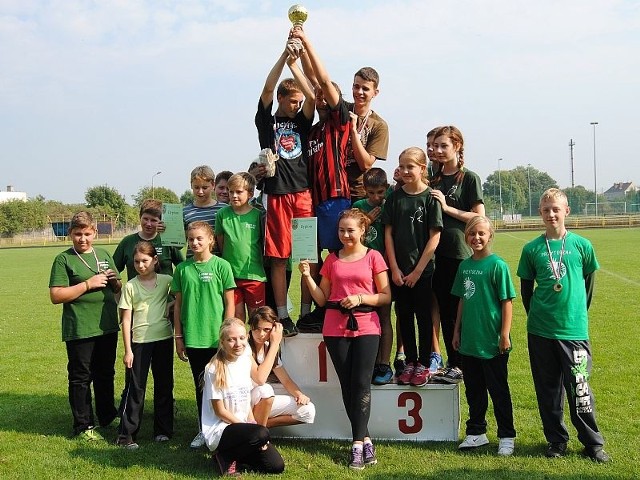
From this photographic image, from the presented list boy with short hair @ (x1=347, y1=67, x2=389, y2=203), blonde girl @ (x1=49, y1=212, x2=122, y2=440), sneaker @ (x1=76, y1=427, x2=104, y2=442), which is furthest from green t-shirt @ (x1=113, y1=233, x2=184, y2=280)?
boy with short hair @ (x1=347, y1=67, x2=389, y2=203)

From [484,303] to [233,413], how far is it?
205cm

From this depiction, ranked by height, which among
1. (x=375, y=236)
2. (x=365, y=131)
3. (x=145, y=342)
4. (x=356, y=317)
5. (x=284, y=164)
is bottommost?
(x=145, y=342)

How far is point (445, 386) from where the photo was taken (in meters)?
5.33

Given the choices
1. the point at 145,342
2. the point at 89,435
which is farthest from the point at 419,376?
the point at 89,435

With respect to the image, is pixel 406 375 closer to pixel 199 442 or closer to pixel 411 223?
pixel 411 223

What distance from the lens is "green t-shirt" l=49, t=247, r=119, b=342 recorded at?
18.2 feet

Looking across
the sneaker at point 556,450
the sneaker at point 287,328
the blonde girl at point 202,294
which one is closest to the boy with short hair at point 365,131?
the sneaker at point 287,328

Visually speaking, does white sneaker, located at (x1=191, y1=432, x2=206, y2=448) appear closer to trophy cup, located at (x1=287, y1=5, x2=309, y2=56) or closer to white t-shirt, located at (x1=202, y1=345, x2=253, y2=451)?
white t-shirt, located at (x1=202, y1=345, x2=253, y2=451)

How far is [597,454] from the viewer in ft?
15.6

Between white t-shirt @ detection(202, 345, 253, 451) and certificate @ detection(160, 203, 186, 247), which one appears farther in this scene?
A: certificate @ detection(160, 203, 186, 247)

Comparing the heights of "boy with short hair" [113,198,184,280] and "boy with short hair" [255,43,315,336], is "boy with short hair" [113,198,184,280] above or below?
below

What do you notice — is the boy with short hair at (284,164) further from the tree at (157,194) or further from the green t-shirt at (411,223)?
the tree at (157,194)

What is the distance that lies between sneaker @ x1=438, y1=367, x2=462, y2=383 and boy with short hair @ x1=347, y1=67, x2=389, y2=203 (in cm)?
163

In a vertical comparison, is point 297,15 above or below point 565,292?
above
